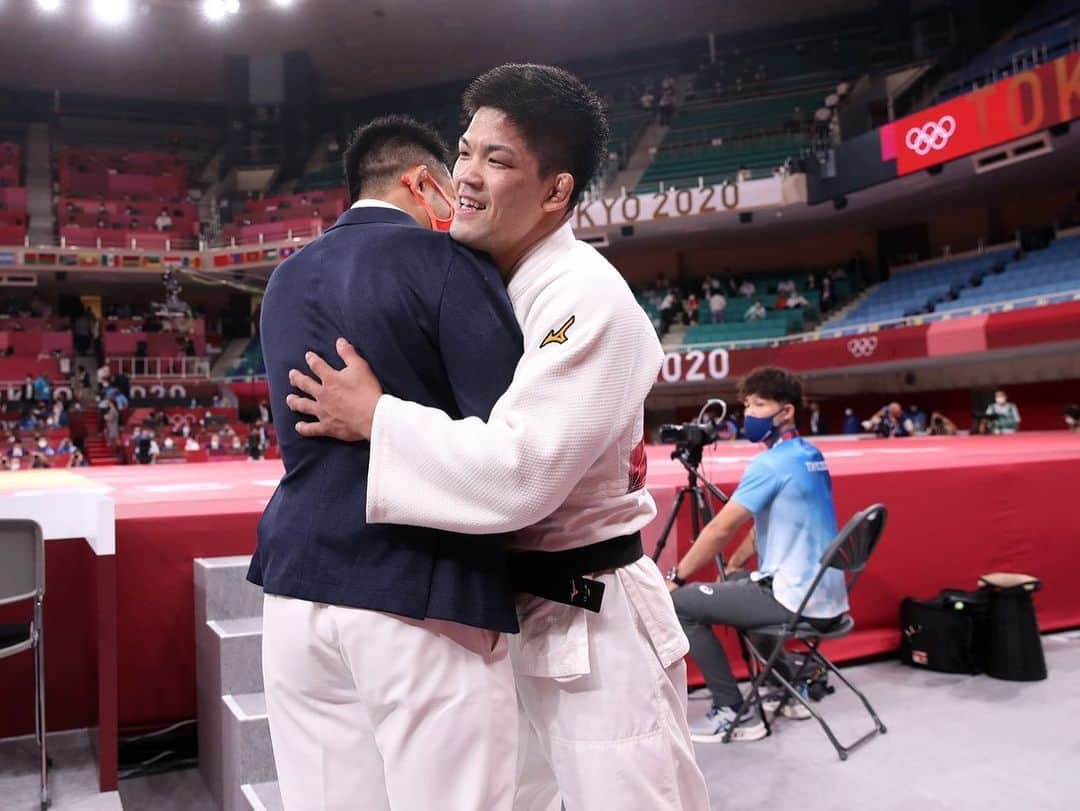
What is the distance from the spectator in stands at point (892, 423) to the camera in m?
15.3

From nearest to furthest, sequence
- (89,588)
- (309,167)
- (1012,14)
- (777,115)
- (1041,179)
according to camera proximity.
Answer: (89,588) < (1041,179) < (1012,14) < (777,115) < (309,167)

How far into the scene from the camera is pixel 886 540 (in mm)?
4672

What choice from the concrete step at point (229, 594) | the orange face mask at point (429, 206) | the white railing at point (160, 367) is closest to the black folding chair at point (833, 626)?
the concrete step at point (229, 594)

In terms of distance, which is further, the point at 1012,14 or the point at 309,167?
the point at 309,167

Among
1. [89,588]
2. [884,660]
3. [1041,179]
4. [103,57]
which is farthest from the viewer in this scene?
[103,57]

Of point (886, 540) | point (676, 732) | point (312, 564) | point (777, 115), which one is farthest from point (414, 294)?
point (777, 115)

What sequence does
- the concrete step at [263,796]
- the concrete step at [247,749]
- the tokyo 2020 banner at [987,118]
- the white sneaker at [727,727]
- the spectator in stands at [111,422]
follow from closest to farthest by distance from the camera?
the concrete step at [263,796] < the concrete step at [247,749] < the white sneaker at [727,727] < the tokyo 2020 banner at [987,118] < the spectator in stands at [111,422]

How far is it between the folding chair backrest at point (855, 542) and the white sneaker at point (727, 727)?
671 mm

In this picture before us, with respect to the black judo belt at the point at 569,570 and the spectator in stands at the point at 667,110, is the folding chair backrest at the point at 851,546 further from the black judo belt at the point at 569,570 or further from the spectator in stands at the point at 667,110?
the spectator in stands at the point at 667,110

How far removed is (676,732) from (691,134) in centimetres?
2206

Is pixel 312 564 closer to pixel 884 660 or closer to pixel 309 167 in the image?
pixel 884 660

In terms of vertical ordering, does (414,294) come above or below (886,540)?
above

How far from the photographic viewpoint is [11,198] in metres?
22.9

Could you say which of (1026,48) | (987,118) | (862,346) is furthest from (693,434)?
(1026,48)
